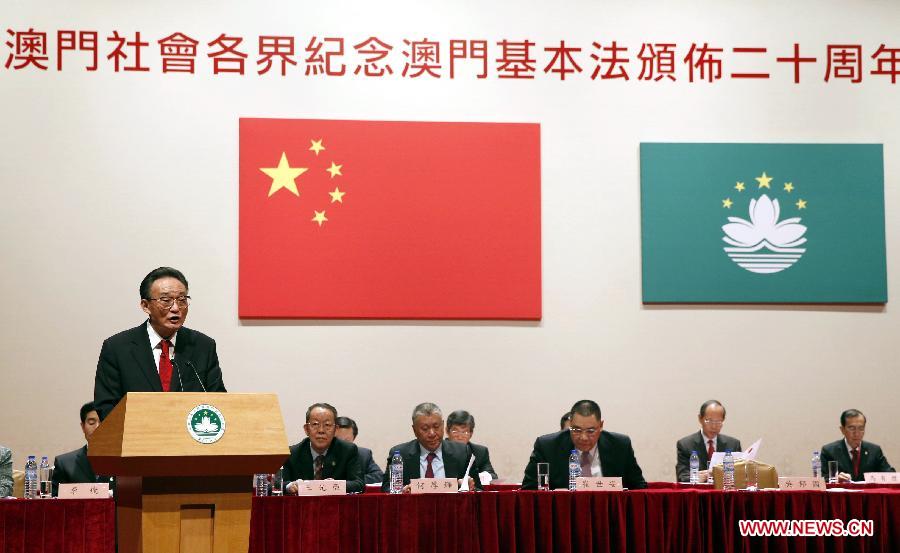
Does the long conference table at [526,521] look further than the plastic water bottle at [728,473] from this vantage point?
No

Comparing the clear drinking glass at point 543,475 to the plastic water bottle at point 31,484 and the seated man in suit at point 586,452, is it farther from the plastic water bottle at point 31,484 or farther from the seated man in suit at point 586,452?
the plastic water bottle at point 31,484

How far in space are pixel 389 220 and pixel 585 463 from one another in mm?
2481

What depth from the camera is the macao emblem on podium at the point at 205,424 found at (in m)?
2.50

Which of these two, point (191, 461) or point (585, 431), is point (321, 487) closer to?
point (585, 431)

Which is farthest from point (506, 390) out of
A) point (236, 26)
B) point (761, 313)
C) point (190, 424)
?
Answer: point (190, 424)

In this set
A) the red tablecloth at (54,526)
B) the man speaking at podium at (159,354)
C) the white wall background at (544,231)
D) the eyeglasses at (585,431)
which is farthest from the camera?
the white wall background at (544,231)

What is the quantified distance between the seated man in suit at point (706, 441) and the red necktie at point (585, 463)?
6.31ft

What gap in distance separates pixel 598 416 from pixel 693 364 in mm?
2292

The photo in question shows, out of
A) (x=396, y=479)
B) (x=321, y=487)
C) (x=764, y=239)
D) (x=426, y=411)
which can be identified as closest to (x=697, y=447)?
(x=764, y=239)

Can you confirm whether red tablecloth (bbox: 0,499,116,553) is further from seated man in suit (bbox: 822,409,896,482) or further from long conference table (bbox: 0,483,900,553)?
seated man in suit (bbox: 822,409,896,482)

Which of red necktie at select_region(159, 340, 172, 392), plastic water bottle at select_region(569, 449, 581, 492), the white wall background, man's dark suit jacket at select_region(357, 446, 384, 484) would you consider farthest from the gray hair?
red necktie at select_region(159, 340, 172, 392)

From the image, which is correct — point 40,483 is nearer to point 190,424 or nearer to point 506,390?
point 190,424

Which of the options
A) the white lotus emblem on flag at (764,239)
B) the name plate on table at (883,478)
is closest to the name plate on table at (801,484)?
the name plate on table at (883,478)

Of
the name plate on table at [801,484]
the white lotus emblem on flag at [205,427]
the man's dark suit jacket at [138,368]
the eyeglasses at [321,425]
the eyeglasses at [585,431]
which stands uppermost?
the man's dark suit jacket at [138,368]
